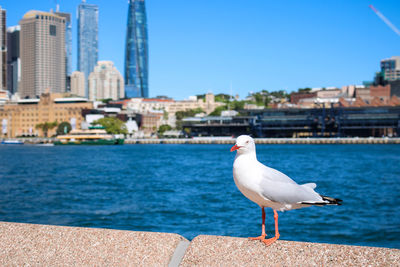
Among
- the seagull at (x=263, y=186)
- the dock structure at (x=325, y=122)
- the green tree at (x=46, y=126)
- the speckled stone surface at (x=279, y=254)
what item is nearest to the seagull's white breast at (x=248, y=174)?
the seagull at (x=263, y=186)

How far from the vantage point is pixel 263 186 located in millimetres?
3301

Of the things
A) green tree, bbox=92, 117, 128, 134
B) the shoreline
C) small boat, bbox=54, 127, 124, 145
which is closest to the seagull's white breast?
small boat, bbox=54, 127, 124, 145

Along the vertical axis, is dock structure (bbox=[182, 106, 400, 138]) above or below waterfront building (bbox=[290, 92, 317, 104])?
below

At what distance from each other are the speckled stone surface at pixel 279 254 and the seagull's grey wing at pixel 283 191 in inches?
16.7

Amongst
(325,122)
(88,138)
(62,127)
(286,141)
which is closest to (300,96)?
(325,122)

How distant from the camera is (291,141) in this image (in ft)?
344

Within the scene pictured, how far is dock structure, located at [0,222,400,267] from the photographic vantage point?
111 inches

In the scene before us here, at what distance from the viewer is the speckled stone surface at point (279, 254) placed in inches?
108

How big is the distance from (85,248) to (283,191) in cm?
146

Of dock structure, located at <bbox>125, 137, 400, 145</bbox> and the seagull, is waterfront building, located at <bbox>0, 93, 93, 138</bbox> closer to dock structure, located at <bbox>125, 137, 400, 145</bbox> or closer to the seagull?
dock structure, located at <bbox>125, 137, 400, 145</bbox>

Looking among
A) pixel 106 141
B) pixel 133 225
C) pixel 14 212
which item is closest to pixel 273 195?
pixel 133 225

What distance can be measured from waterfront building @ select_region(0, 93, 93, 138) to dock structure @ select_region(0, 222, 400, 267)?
147 meters

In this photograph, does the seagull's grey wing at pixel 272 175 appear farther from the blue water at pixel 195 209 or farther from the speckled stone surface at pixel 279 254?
the blue water at pixel 195 209

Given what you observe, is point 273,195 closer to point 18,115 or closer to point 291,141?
point 291,141
